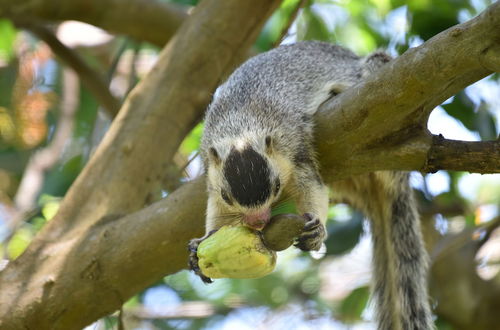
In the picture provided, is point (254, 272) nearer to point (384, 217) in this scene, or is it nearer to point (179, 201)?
point (179, 201)

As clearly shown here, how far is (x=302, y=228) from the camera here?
369cm

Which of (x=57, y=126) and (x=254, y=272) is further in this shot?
(x=57, y=126)

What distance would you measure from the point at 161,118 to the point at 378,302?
80.0 inches

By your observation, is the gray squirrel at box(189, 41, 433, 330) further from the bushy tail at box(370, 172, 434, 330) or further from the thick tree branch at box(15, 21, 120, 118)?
the thick tree branch at box(15, 21, 120, 118)

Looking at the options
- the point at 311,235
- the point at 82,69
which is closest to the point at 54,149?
the point at 82,69

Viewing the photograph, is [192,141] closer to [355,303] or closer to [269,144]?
[355,303]

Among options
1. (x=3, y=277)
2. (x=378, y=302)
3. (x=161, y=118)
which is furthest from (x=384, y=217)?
(x=3, y=277)

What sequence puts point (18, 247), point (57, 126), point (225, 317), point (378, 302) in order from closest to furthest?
point (378, 302), point (18, 247), point (225, 317), point (57, 126)

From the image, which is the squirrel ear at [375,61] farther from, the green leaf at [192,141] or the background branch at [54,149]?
the background branch at [54,149]

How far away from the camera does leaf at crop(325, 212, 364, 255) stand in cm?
604

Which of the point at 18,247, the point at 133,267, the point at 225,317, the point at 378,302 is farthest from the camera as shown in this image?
the point at 225,317

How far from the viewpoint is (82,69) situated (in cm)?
689

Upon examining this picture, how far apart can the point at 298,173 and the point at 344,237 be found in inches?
75.0

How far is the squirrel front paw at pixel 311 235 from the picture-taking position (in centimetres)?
396
